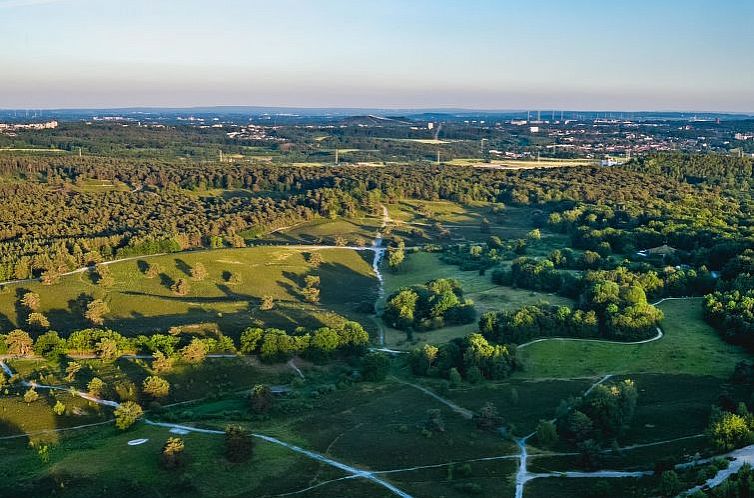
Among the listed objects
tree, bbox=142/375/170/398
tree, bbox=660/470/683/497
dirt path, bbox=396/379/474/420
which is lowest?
dirt path, bbox=396/379/474/420

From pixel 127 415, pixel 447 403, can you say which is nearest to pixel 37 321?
pixel 127 415

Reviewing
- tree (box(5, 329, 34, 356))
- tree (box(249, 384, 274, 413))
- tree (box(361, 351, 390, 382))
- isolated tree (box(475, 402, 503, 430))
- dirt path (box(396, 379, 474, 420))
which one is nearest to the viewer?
isolated tree (box(475, 402, 503, 430))

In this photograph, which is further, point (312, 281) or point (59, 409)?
point (312, 281)

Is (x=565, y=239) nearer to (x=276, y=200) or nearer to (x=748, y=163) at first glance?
(x=276, y=200)

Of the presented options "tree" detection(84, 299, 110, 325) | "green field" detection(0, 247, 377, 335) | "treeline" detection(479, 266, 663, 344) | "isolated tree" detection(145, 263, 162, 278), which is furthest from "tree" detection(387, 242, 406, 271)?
"tree" detection(84, 299, 110, 325)

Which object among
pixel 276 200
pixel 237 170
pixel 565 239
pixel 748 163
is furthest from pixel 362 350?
pixel 748 163

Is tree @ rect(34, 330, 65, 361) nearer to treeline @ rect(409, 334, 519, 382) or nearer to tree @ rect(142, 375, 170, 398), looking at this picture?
tree @ rect(142, 375, 170, 398)

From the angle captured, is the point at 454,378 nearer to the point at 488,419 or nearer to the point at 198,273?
the point at 488,419

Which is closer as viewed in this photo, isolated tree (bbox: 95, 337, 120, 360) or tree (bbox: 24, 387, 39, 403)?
tree (bbox: 24, 387, 39, 403)
